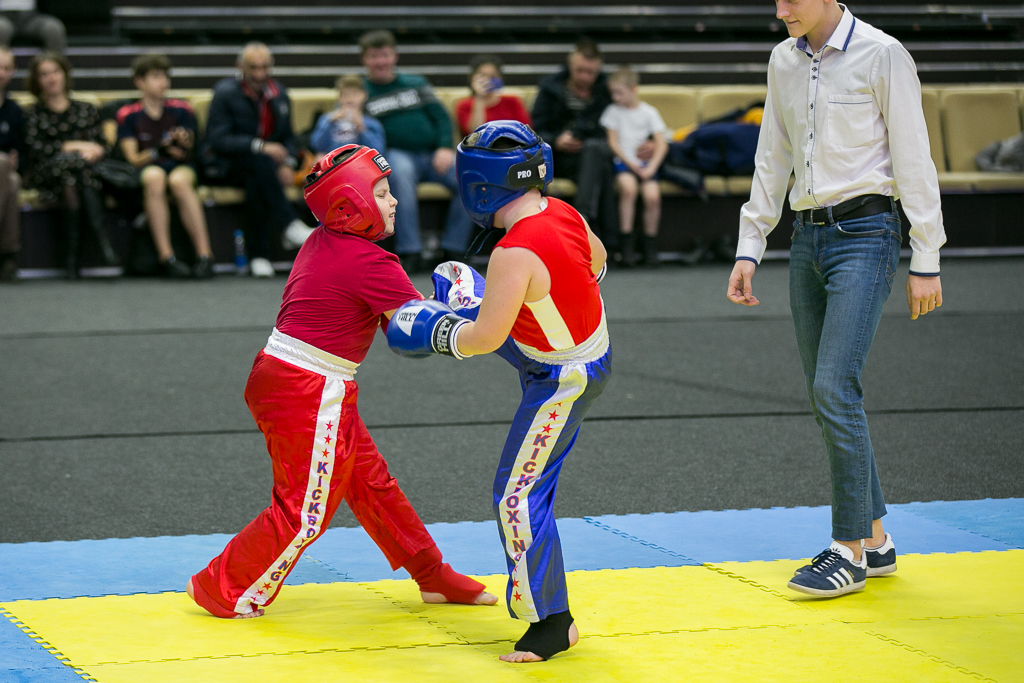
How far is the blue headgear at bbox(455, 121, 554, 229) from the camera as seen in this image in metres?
2.66

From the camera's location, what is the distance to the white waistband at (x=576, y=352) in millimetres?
2688

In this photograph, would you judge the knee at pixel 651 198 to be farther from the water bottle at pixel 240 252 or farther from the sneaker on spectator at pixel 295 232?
the water bottle at pixel 240 252

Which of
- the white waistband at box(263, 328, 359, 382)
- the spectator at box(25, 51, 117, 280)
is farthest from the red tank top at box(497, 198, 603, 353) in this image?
the spectator at box(25, 51, 117, 280)

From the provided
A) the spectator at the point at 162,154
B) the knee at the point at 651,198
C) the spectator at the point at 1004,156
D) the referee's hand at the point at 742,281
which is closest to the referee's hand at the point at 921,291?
the referee's hand at the point at 742,281

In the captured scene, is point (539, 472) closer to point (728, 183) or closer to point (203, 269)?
point (203, 269)

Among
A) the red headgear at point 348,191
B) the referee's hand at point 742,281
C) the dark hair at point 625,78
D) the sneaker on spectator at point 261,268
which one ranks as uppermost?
the red headgear at point 348,191

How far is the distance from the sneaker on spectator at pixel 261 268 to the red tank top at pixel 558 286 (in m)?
7.14

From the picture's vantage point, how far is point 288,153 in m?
9.62

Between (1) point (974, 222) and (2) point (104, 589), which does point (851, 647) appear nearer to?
(2) point (104, 589)

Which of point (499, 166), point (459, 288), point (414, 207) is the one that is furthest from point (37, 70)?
point (499, 166)

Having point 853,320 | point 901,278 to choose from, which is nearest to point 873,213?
point 853,320

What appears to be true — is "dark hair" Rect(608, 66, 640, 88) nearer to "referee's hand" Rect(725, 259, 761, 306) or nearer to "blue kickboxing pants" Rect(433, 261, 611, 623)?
"referee's hand" Rect(725, 259, 761, 306)

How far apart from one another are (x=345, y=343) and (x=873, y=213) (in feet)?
4.71

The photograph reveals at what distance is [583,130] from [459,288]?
24.1 ft
